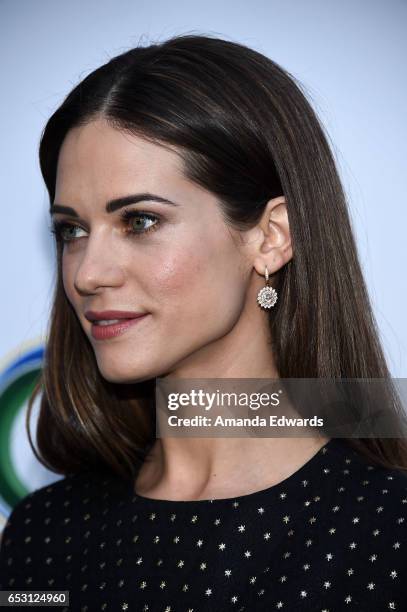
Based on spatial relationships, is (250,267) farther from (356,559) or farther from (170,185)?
(356,559)

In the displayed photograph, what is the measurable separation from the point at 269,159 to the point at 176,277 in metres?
0.30

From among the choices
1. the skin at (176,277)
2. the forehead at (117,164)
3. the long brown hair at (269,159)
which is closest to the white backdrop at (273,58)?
the long brown hair at (269,159)

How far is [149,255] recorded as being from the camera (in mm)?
1543

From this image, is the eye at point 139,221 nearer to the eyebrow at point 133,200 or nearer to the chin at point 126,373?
the eyebrow at point 133,200

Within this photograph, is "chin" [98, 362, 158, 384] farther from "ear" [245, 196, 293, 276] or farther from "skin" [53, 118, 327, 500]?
"ear" [245, 196, 293, 276]

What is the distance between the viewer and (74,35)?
220 centimetres

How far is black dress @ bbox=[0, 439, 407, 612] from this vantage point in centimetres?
144

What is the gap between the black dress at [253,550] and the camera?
4.72ft

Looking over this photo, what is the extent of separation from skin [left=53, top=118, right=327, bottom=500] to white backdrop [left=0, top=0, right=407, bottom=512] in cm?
50

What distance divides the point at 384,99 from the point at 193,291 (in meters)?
0.86

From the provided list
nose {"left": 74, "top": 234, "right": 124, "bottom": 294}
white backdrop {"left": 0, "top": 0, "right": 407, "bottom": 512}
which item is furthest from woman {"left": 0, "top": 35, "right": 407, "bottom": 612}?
white backdrop {"left": 0, "top": 0, "right": 407, "bottom": 512}


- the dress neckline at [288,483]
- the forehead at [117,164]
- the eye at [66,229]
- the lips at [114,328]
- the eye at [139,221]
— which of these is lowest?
the dress neckline at [288,483]

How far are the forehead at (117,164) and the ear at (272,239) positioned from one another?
0.20 meters

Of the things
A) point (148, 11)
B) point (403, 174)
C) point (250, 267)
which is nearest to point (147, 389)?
point (250, 267)
